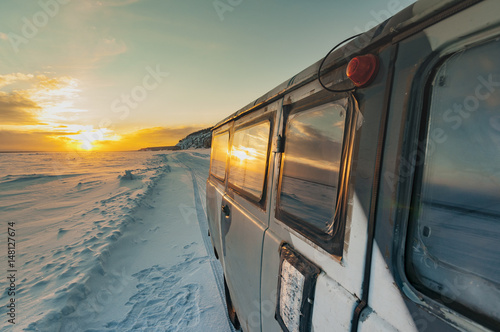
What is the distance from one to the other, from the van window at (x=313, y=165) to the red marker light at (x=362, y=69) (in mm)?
155

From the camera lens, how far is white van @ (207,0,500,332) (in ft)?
2.10

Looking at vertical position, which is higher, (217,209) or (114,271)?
(217,209)

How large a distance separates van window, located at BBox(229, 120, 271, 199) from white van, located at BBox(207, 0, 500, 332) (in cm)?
57

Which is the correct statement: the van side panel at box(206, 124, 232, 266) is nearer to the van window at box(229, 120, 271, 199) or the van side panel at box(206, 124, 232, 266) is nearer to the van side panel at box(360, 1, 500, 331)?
the van window at box(229, 120, 271, 199)

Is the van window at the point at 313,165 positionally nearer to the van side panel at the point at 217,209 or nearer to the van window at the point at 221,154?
the van side panel at the point at 217,209

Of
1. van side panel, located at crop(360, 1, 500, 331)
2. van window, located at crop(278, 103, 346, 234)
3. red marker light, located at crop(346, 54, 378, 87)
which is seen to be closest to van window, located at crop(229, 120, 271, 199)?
van window, located at crop(278, 103, 346, 234)

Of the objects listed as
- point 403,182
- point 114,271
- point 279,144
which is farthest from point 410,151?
point 114,271

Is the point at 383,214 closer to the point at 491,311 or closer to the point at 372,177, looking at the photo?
the point at 372,177

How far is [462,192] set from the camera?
707mm

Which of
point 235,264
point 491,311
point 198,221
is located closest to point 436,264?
point 491,311

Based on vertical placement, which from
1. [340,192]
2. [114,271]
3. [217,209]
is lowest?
[114,271]

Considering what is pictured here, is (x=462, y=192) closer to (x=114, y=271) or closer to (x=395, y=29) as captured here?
(x=395, y=29)

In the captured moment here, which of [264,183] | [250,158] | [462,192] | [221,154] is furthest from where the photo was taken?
[221,154]

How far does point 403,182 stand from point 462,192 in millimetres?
156
